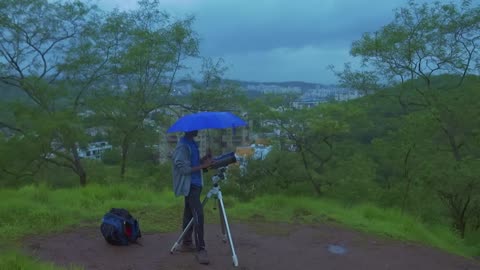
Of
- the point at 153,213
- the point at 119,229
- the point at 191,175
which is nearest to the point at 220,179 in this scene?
the point at 191,175

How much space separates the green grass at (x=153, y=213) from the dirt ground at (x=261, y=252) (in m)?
0.59

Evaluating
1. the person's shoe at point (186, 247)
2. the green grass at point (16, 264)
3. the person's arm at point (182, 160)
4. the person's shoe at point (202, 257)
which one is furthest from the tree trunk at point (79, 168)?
the green grass at point (16, 264)

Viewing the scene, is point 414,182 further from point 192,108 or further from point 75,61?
point 75,61

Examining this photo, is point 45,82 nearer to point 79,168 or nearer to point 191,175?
point 79,168

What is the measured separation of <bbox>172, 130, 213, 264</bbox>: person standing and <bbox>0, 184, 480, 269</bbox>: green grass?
7.48ft

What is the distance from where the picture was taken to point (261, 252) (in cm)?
764

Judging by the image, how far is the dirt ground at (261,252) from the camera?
22.7 feet

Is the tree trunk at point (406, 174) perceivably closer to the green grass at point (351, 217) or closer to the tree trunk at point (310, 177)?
the tree trunk at point (310, 177)

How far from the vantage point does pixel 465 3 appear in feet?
58.4

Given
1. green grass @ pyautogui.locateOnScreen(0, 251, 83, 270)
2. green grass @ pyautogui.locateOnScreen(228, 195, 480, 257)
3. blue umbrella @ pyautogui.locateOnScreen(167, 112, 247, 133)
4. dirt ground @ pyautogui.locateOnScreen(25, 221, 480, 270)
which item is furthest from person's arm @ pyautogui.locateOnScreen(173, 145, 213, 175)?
green grass @ pyautogui.locateOnScreen(228, 195, 480, 257)

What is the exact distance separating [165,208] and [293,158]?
251 inches

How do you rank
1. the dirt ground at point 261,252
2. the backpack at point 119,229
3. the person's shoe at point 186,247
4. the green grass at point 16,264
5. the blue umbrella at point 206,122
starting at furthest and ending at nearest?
the backpack at point 119,229 → the person's shoe at point 186,247 → the dirt ground at point 261,252 → the blue umbrella at point 206,122 → the green grass at point 16,264

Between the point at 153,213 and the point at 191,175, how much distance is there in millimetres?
A: 3687

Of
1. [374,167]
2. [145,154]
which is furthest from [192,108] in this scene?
[374,167]
